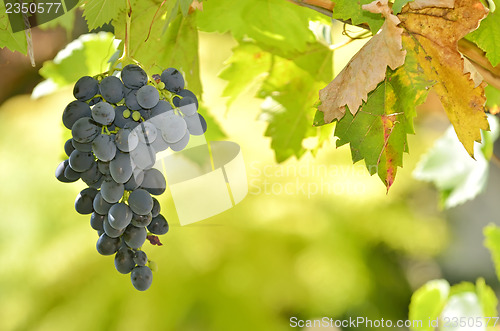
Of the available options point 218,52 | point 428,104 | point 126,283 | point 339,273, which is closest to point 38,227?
point 126,283

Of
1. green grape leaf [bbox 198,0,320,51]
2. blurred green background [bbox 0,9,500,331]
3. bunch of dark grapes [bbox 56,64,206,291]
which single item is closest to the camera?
bunch of dark grapes [bbox 56,64,206,291]

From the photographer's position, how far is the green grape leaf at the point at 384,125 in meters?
0.32

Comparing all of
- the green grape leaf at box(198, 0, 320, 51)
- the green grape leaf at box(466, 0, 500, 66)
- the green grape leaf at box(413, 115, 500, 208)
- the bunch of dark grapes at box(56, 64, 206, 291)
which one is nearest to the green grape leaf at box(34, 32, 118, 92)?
the green grape leaf at box(198, 0, 320, 51)

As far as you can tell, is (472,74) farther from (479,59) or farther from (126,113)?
(126,113)

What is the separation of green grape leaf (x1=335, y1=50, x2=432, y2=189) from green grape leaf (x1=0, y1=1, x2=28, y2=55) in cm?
24

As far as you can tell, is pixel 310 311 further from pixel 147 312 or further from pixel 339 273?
pixel 147 312

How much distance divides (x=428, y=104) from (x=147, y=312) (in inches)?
37.3

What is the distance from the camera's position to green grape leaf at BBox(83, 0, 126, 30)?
324 mm

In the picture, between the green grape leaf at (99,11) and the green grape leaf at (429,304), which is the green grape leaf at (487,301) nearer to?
the green grape leaf at (429,304)

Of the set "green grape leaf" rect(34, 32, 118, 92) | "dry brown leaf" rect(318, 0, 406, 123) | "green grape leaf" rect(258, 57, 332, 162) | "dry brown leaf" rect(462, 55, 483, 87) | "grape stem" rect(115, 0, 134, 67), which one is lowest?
"green grape leaf" rect(258, 57, 332, 162)

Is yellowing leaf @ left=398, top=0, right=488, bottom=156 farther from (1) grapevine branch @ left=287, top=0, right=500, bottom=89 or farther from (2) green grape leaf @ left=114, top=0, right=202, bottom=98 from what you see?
(2) green grape leaf @ left=114, top=0, right=202, bottom=98

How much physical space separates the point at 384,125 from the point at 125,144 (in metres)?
0.17

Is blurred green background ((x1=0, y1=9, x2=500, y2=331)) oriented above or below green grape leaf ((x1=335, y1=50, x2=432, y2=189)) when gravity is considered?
below

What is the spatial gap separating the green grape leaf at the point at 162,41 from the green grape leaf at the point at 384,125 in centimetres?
15
